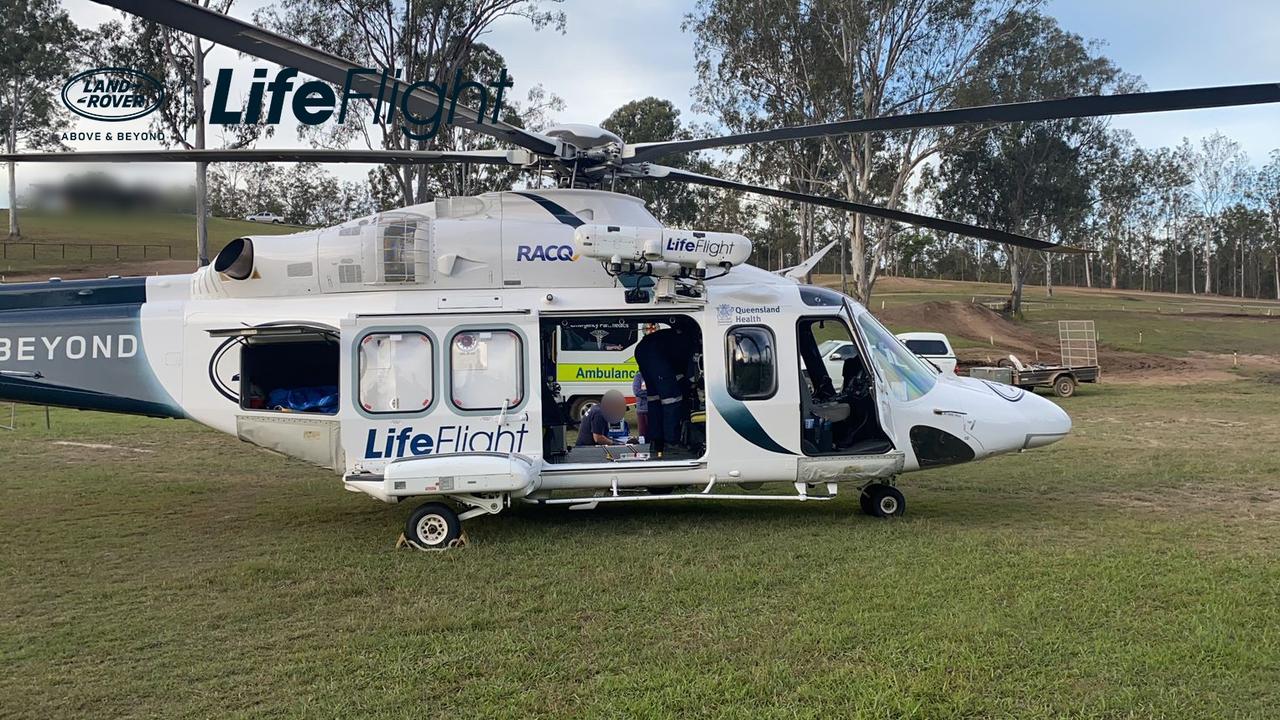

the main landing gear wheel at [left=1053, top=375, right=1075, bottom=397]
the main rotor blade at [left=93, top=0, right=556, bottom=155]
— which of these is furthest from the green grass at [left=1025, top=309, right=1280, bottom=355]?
the main rotor blade at [left=93, top=0, right=556, bottom=155]

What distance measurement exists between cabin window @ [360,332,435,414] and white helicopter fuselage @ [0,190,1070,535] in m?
0.01

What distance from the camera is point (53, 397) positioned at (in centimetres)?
796

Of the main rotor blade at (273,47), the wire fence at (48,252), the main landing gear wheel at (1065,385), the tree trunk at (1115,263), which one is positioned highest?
the tree trunk at (1115,263)

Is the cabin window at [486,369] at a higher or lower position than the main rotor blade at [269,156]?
lower

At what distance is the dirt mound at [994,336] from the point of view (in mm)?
30750

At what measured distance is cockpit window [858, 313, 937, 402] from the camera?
834 centimetres

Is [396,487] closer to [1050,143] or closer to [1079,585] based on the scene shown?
[1079,585]

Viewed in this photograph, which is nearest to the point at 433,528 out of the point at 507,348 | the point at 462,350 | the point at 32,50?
the point at 462,350

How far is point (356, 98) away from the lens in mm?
10750

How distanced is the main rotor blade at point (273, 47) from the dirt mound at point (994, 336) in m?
27.2

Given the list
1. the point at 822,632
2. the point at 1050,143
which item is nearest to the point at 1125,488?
the point at 822,632

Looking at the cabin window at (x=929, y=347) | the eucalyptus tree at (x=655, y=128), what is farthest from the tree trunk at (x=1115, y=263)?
the cabin window at (x=929, y=347)

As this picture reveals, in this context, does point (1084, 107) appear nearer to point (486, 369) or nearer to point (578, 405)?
point (486, 369)

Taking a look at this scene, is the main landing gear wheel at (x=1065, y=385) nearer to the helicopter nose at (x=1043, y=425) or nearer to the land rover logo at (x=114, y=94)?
the helicopter nose at (x=1043, y=425)
